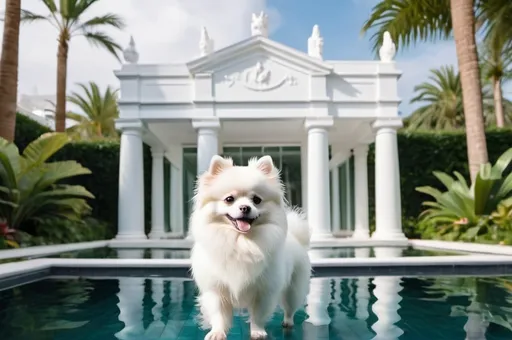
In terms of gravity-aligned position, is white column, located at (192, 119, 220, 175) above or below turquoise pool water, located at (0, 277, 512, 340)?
above

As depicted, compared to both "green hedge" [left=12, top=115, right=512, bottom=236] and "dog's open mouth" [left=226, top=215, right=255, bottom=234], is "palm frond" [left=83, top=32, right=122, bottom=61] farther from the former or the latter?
"dog's open mouth" [left=226, top=215, right=255, bottom=234]

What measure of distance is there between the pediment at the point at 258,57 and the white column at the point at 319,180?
1.71 meters

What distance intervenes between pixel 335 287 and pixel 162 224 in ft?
40.9

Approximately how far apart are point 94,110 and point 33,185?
26.1m

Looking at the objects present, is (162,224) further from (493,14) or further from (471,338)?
(471,338)

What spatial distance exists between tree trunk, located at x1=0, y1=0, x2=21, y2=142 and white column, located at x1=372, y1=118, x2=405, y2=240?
10.5m

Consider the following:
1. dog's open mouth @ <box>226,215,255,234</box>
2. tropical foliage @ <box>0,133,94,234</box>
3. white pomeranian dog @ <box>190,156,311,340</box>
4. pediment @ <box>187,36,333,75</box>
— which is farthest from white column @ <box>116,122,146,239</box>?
dog's open mouth @ <box>226,215,255,234</box>

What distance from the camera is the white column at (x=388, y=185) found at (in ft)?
46.2

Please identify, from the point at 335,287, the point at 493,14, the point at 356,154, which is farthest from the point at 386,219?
the point at 335,287

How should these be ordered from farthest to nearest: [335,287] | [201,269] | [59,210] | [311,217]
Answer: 1. [311,217]
2. [59,210]
3. [335,287]
4. [201,269]

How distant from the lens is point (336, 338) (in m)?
3.26

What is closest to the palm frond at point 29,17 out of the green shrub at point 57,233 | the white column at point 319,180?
the green shrub at point 57,233

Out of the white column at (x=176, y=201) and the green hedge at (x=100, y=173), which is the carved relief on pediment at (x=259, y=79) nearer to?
the green hedge at (x=100, y=173)

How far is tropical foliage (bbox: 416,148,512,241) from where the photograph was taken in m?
11.4
